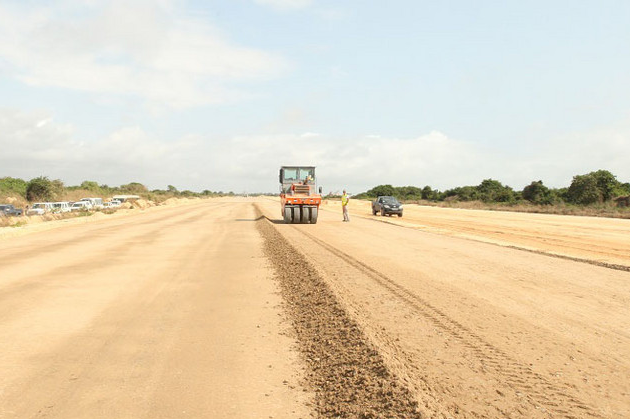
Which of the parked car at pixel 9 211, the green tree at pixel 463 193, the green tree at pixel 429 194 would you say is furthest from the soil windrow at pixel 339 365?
the green tree at pixel 429 194

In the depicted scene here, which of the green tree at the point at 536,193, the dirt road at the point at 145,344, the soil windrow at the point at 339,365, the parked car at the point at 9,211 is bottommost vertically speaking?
the dirt road at the point at 145,344

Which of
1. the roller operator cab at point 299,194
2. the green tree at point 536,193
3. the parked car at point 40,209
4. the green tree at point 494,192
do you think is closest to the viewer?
the roller operator cab at point 299,194

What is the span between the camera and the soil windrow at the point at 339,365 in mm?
4176

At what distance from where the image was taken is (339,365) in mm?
5246

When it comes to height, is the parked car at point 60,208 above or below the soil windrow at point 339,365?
above

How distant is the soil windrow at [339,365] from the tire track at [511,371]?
49.0 inches

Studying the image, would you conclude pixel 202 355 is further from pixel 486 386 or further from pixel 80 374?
pixel 486 386

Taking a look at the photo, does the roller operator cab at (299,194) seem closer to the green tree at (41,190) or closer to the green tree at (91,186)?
the green tree at (41,190)

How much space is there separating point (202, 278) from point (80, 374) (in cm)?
584

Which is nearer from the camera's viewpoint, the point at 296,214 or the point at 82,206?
the point at 296,214

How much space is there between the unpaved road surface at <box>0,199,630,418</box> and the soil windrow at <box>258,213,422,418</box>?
0.03 m

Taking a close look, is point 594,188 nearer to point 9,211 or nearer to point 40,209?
point 40,209

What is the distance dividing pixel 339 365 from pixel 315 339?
3.49ft

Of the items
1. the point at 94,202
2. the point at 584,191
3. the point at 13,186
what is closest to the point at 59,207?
the point at 94,202
